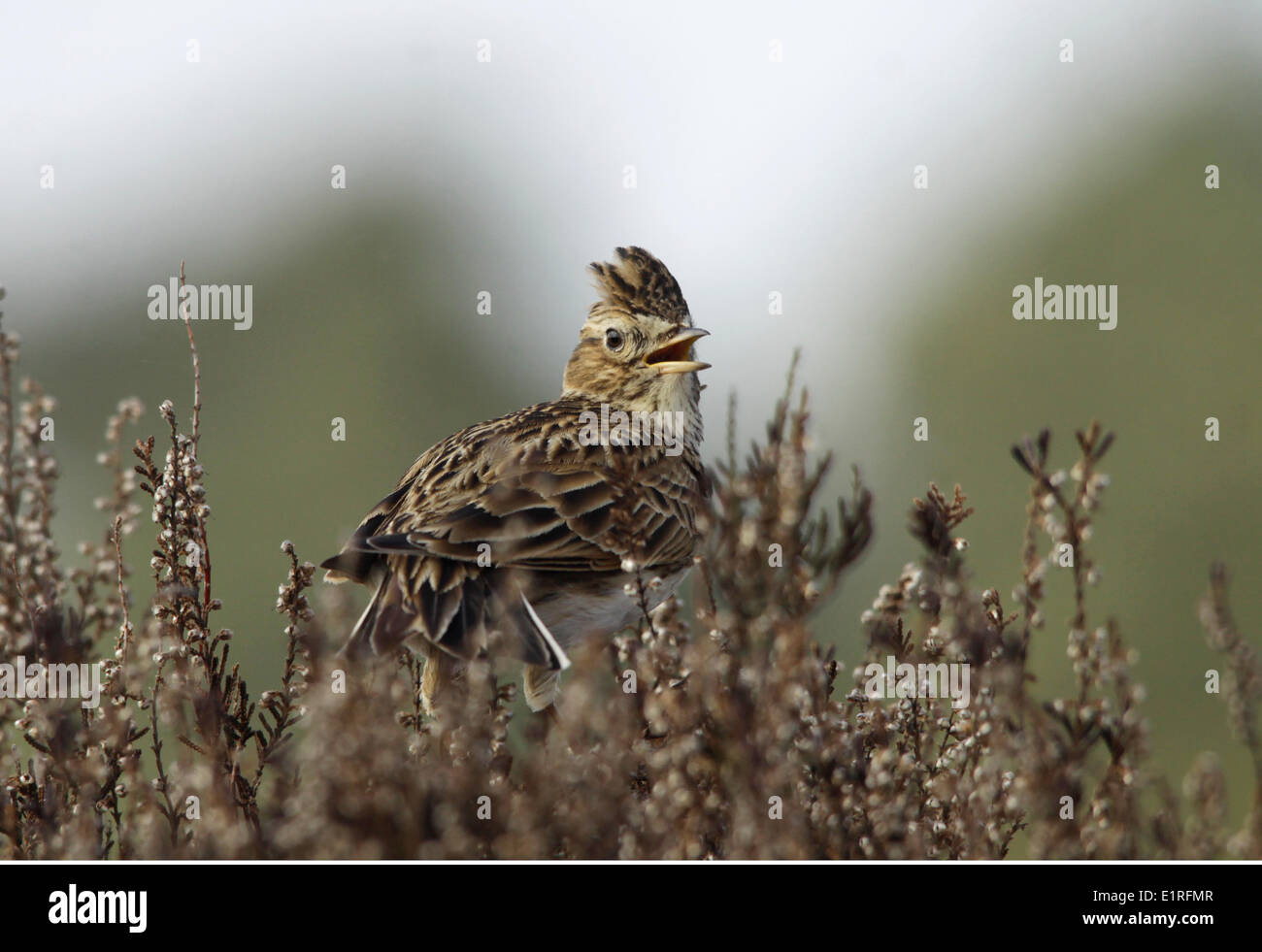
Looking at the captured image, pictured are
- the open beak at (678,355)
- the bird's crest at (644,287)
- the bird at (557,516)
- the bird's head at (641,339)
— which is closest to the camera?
the bird at (557,516)

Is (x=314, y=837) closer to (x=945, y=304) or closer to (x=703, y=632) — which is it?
(x=703, y=632)

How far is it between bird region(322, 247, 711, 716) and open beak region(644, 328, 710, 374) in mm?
11

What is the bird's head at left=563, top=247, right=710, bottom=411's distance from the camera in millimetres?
7781

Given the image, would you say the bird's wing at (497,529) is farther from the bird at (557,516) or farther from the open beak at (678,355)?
the open beak at (678,355)

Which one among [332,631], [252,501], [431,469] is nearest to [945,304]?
[252,501]

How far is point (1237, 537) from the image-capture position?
91.6 ft

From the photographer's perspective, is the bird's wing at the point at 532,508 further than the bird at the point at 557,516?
Yes

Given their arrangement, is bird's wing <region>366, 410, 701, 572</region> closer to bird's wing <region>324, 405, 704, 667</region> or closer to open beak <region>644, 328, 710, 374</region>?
bird's wing <region>324, 405, 704, 667</region>

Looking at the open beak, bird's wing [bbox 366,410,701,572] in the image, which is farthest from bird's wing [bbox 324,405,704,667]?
the open beak

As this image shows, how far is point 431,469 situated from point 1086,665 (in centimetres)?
362

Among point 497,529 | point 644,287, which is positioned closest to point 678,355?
point 644,287

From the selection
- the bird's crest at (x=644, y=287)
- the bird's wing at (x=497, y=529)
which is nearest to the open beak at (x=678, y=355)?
the bird's crest at (x=644, y=287)

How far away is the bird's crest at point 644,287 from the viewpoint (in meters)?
7.89

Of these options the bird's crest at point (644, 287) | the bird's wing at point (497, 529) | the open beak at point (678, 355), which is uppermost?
the bird's crest at point (644, 287)
